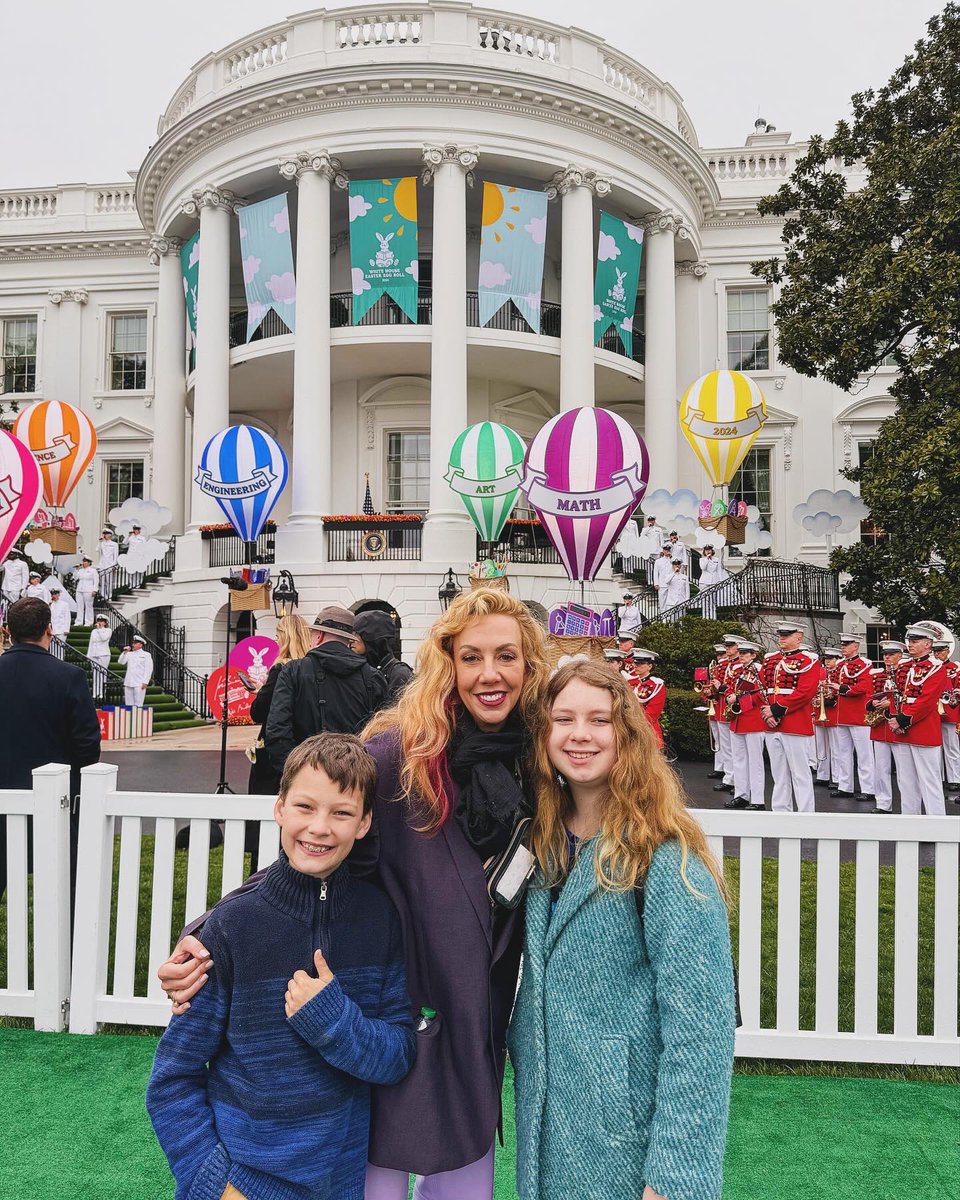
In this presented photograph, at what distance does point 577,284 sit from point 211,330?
9.53 m

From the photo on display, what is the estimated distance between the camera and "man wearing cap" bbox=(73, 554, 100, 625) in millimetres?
21875

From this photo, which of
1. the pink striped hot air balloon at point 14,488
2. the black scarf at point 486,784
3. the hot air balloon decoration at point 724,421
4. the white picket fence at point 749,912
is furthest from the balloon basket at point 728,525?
the black scarf at point 486,784

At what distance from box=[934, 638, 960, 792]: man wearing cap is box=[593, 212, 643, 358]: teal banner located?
14154mm

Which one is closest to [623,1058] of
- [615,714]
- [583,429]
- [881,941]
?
[615,714]

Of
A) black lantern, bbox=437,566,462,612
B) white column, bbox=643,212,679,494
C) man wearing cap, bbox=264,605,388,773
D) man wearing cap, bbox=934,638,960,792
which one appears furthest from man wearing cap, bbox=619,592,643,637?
man wearing cap, bbox=264,605,388,773

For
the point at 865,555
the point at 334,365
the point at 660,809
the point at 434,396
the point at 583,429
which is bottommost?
the point at 660,809

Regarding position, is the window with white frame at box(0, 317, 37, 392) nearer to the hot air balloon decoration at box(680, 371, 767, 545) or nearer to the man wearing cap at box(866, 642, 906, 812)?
the hot air balloon decoration at box(680, 371, 767, 545)

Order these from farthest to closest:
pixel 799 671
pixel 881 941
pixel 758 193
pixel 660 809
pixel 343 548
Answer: pixel 758 193 → pixel 343 548 → pixel 799 671 → pixel 881 941 → pixel 660 809

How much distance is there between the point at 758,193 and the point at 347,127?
43.3 feet

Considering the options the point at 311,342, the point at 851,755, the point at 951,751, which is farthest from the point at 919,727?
the point at 311,342

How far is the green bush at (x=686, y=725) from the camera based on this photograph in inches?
549

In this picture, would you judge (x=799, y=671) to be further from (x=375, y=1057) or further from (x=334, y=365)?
(x=334, y=365)

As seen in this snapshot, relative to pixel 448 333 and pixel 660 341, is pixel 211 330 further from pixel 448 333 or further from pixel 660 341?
pixel 660 341

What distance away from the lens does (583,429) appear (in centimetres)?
1083
